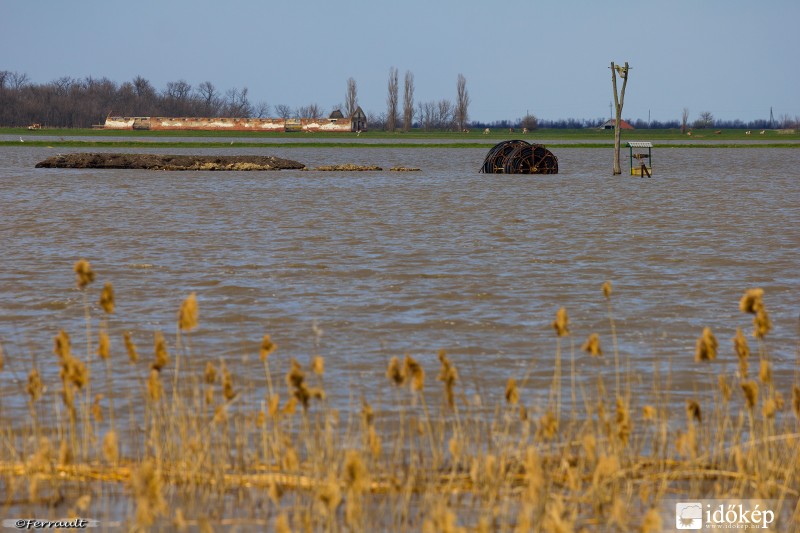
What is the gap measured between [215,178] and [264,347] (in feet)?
140

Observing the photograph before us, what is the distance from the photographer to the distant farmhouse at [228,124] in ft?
452

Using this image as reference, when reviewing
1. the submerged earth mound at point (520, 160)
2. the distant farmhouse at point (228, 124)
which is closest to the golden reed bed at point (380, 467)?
the submerged earth mound at point (520, 160)

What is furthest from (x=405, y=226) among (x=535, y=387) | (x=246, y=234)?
(x=535, y=387)

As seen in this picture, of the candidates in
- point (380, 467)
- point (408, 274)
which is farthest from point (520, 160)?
point (380, 467)

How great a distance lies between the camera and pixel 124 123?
143 meters

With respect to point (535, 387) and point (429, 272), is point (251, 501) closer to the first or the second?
point (535, 387)

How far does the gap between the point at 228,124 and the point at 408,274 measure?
416 feet

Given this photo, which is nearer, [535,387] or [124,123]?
[535,387]

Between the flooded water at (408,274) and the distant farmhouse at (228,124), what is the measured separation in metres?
102

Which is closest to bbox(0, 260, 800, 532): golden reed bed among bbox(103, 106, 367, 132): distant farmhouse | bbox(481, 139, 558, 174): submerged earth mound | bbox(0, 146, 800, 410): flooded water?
bbox(0, 146, 800, 410): flooded water

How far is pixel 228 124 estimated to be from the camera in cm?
14000

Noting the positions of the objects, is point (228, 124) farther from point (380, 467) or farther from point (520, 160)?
point (380, 467)

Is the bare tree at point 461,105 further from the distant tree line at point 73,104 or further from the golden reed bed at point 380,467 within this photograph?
the golden reed bed at point 380,467

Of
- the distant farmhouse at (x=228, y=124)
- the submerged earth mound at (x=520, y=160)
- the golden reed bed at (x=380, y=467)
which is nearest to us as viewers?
the golden reed bed at (x=380, y=467)
